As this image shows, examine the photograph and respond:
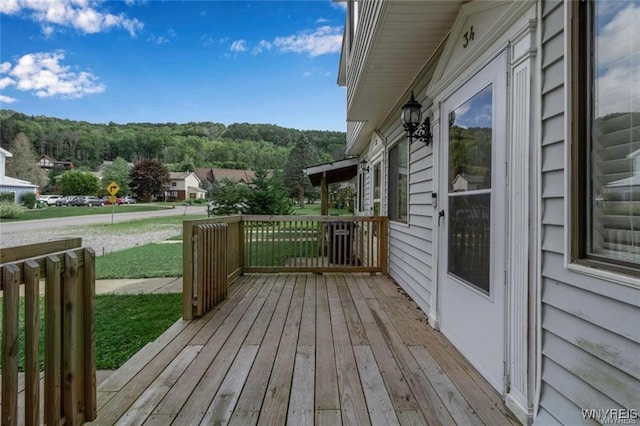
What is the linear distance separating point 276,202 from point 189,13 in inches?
305

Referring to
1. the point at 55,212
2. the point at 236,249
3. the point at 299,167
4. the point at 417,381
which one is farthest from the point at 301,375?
the point at 299,167

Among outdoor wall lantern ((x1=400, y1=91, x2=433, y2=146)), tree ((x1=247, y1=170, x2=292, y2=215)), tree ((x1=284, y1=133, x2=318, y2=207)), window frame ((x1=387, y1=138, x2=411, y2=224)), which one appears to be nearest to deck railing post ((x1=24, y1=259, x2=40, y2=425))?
outdoor wall lantern ((x1=400, y1=91, x2=433, y2=146))

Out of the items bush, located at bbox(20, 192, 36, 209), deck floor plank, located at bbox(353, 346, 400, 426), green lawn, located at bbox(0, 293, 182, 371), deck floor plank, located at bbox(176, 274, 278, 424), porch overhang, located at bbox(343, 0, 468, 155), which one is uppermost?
porch overhang, located at bbox(343, 0, 468, 155)

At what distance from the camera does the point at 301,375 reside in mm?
2090

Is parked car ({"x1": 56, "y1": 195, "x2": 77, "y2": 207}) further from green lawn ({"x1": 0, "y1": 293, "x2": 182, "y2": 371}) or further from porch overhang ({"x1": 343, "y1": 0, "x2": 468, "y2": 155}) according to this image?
porch overhang ({"x1": 343, "y1": 0, "x2": 468, "y2": 155})

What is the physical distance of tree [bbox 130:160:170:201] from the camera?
46094 mm

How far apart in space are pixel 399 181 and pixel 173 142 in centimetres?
6288

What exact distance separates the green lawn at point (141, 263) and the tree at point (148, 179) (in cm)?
4215

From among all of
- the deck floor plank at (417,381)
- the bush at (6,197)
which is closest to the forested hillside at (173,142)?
the bush at (6,197)

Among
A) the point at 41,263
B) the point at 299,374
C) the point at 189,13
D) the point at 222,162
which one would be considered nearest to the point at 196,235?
the point at 299,374

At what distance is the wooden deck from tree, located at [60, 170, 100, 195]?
159ft

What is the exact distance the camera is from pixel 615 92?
3.96 feet

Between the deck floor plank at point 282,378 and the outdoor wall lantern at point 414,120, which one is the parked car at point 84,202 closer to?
the deck floor plank at point 282,378

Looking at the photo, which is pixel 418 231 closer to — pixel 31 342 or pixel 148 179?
pixel 31 342
